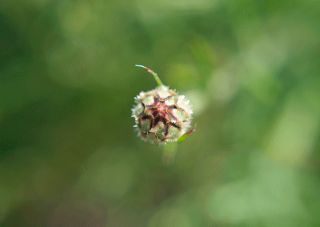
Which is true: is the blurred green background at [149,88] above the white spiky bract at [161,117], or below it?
above

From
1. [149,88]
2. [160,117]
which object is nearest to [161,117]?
[160,117]

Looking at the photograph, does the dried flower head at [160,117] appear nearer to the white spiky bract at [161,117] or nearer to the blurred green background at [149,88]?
the white spiky bract at [161,117]

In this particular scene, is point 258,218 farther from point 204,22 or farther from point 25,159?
point 25,159

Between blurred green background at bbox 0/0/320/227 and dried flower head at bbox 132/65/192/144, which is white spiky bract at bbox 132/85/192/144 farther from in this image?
blurred green background at bbox 0/0/320/227

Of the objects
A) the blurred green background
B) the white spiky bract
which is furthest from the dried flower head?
the blurred green background

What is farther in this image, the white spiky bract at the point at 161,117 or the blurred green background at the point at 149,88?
the blurred green background at the point at 149,88

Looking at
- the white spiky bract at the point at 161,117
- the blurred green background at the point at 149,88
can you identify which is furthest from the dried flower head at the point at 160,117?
the blurred green background at the point at 149,88

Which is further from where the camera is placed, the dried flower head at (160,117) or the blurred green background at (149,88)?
the blurred green background at (149,88)
